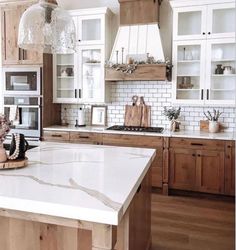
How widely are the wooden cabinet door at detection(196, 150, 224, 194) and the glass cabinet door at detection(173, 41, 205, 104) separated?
31.1 inches

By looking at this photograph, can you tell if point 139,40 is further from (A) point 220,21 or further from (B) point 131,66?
(A) point 220,21

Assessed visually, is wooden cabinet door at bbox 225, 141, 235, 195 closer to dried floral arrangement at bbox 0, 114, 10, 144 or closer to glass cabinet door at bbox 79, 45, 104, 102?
glass cabinet door at bbox 79, 45, 104, 102

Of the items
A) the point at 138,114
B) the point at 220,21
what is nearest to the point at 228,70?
the point at 220,21

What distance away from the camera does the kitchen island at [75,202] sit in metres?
1.29

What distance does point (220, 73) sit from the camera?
3.99 m

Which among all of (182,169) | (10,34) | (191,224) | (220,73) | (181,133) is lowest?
(191,224)

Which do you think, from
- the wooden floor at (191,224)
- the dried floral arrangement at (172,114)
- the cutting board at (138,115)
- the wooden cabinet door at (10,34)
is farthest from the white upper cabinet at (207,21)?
the wooden cabinet door at (10,34)

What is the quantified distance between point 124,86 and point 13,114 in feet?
5.89

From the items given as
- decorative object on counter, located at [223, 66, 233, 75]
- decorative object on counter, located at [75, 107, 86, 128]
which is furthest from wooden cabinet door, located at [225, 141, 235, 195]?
decorative object on counter, located at [75, 107, 86, 128]

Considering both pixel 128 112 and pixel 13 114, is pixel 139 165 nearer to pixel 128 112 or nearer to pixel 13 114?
pixel 128 112

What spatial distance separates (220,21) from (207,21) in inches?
7.7

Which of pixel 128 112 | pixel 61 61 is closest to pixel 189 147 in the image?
pixel 128 112

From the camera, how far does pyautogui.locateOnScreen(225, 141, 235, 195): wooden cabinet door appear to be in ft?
12.1

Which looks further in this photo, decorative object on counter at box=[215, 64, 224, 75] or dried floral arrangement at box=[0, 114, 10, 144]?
decorative object on counter at box=[215, 64, 224, 75]
